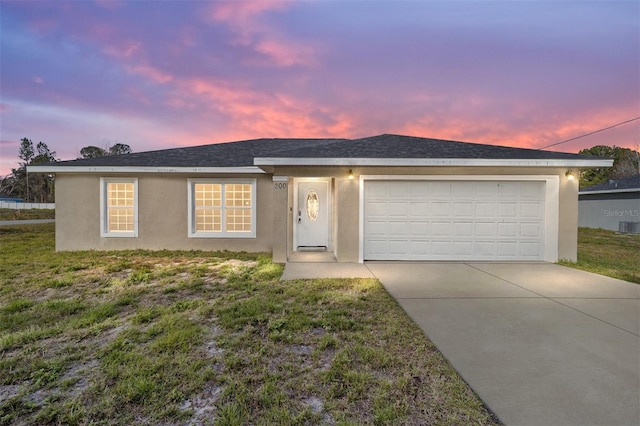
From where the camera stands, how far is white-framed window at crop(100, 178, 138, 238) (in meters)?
9.64

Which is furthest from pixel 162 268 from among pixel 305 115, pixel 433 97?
pixel 433 97

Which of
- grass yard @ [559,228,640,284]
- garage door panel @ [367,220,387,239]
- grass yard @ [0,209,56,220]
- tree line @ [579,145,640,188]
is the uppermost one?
tree line @ [579,145,640,188]

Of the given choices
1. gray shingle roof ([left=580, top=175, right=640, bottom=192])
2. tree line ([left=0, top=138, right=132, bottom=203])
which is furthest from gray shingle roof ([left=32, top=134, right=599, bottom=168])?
tree line ([left=0, top=138, right=132, bottom=203])

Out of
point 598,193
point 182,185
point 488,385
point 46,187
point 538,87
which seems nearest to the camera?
point 488,385

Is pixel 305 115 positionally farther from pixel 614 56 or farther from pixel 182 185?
pixel 614 56

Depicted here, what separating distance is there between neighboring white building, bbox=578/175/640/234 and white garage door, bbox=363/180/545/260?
48.1 ft

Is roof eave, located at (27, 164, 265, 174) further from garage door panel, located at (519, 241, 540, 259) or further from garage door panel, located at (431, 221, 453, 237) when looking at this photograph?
garage door panel, located at (519, 241, 540, 259)

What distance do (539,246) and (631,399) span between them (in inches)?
264

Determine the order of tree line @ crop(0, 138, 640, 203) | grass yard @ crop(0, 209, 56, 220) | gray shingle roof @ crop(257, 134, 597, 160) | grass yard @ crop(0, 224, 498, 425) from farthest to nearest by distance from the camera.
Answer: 1. tree line @ crop(0, 138, 640, 203)
2. grass yard @ crop(0, 209, 56, 220)
3. gray shingle roof @ crop(257, 134, 597, 160)
4. grass yard @ crop(0, 224, 498, 425)

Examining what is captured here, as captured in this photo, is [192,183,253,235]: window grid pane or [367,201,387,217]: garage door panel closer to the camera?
[367,201,387,217]: garage door panel

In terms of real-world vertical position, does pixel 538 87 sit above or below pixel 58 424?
above

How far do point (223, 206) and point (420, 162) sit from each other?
6342mm

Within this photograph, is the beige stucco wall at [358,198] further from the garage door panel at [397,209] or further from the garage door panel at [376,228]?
the garage door panel at [397,209]

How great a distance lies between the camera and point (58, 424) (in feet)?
6.84
